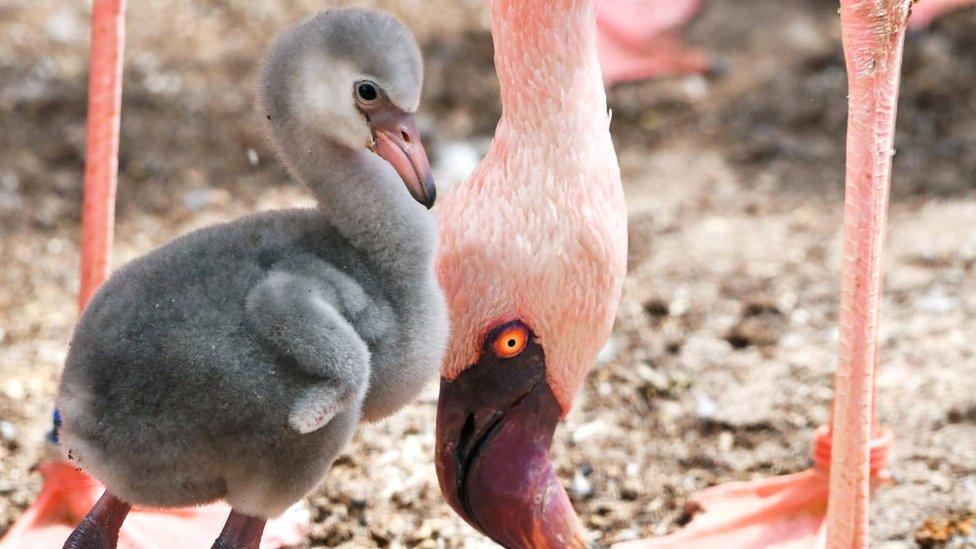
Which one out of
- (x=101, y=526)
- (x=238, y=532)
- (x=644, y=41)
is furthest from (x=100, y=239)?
(x=644, y=41)

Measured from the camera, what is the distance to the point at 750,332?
432cm

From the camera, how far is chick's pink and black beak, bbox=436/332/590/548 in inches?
104

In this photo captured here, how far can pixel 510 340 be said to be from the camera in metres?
2.63

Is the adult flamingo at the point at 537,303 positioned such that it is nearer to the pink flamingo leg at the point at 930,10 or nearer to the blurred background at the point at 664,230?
the blurred background at the point at 664,230

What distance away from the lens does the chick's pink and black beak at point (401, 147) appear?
7.67ft

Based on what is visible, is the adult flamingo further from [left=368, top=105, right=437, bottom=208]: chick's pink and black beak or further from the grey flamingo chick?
[left=368, top=105, right=437, bottom=208]: chick's pink and black beak

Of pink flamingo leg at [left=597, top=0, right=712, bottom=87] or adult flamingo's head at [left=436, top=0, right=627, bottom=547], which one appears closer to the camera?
adult flamingo's head at [left=436, top=0, right=627, bottom=547]

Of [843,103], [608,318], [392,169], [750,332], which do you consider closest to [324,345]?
[392,169]

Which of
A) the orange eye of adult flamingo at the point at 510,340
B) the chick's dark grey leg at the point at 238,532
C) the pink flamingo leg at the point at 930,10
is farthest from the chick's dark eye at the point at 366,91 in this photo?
the pink flamingo leg at the point at 930,10

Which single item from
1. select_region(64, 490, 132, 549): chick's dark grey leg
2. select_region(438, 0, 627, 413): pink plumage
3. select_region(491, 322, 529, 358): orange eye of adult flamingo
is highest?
select_region(438, 0, 627, 413): pink plumage

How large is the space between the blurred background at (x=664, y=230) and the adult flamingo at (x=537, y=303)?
0.62 metres

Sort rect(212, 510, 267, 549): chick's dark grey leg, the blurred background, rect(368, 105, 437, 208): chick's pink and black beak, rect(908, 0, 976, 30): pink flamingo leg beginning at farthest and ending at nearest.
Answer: rect(908, 0, 976, 30): pink flamingo leg → the blurred background → rect(212, 510, 267, 549): chick's dark grey leg → rect(368, 105, 437, 208): chick's pink and black beak

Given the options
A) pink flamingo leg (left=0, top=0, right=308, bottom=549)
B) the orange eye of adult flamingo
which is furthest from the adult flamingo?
pink flamingo leg (left=0, top=0, right=308, bottom=549)

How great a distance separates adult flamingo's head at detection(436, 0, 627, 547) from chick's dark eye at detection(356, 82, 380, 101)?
39 cm
